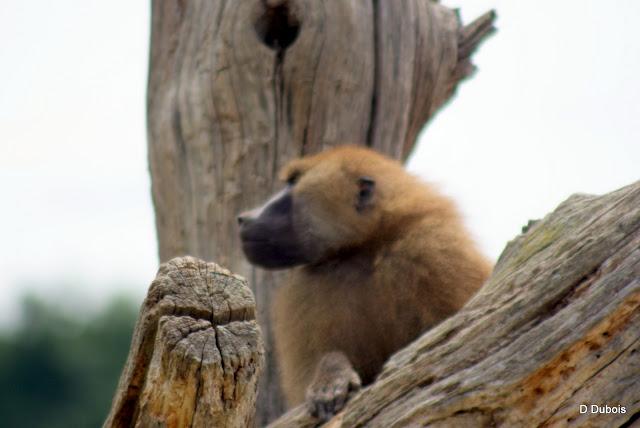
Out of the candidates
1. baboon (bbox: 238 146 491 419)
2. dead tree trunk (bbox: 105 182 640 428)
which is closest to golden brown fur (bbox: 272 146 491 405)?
baboon (bbox: 238 146 491 419)

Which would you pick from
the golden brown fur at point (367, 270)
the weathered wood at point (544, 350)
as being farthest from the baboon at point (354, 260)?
the weathered wood at point (544, 350)

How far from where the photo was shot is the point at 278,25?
555 centimetres

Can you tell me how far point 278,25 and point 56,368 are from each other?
14178 mm

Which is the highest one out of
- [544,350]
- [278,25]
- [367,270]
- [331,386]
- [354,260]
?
[278,25]

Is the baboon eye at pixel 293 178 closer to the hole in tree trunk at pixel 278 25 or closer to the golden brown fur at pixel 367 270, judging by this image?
the golden brown fur at pixel 367 270

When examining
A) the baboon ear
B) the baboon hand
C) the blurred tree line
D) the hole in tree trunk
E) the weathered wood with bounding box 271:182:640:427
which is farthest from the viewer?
the blurred tree line

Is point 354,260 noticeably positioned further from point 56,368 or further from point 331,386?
point 56,368

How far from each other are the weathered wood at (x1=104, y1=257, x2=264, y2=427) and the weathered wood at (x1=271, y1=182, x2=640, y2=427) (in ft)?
1.86

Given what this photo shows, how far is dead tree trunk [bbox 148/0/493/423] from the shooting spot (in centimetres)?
545

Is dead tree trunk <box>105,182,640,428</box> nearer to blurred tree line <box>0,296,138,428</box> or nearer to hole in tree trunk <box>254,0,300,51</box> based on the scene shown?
hole in tree trunk <box>254,0,300,51</box>

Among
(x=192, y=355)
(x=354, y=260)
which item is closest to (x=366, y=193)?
(x=354, y=260)

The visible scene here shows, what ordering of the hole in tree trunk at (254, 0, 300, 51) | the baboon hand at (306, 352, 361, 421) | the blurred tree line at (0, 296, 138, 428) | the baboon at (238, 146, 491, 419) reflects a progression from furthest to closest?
1. the blurred tree line at (0, 296, 138, 428)
2. the hole in tree trunk at (254, 0, 300, 51)
3. the baboon at (238, 146, 491, 419)
4. the baboon hand at (306, 352, 361, 421)

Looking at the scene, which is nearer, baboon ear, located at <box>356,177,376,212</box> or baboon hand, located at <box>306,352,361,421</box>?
baboon hand, located at <box>306,352,361,421</box>

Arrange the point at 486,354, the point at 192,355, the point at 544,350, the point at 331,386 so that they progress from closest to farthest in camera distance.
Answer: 1. the point at 192,355
2. the point at 544,350
3. the point at 486,354
4. the point at 331,386
